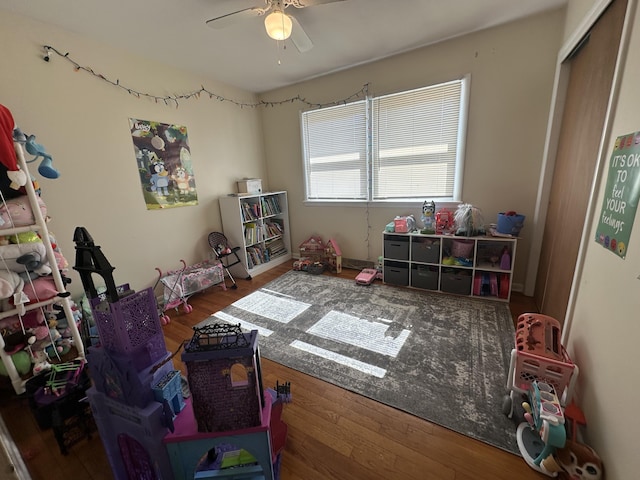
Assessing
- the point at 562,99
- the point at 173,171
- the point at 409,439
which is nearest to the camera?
the point at 409,439

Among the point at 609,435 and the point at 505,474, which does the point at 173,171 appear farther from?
the point at 609,435

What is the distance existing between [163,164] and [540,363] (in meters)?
3.60

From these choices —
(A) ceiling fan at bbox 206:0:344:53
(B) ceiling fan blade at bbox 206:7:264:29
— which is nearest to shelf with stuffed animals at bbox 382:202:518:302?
(A) ceiling fan at bbox 206:0:344:53

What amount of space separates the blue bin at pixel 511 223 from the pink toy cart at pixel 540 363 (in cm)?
125

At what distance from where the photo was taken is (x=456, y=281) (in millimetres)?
2779

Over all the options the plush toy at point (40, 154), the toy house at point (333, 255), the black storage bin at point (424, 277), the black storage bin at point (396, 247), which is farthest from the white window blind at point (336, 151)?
the plush toy at point (40, 154)

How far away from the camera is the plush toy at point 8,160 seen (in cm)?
154

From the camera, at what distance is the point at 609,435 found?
105 cm

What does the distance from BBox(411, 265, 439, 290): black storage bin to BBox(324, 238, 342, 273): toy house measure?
1.04 metres

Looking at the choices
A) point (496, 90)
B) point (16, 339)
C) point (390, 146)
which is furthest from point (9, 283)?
point (496, 90)

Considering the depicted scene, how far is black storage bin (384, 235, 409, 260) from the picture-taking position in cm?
297

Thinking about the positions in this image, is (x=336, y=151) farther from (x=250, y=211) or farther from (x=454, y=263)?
(x=454, y=263)

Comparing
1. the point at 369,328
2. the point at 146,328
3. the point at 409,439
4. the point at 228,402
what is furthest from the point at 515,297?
the point at 146,328

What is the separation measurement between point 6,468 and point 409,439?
5.31ft
